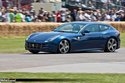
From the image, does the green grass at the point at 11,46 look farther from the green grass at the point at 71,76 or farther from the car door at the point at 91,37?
the green grass at the point at 71,76

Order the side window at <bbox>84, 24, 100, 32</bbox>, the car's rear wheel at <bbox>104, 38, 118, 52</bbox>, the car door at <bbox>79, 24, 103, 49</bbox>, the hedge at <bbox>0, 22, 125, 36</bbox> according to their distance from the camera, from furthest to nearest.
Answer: the hedge at <bbox>0, 22, 125, 36</bbox> < the car's rear wheel at <bbox>104, 38, 118, 52</bbox> < the side window at <bbox>84, 24, 100, 32</bbox> < the car door at <bbox>79, 24, 103, 49</bbox>

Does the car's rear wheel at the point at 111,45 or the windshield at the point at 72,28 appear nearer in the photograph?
the windshield at the point at 72,28

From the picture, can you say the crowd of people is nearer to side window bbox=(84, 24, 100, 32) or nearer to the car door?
side window bbox=(84, 24, 100, 32)

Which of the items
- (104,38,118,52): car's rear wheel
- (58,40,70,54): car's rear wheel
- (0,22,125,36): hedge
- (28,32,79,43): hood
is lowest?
(0,22,125,36): hedge

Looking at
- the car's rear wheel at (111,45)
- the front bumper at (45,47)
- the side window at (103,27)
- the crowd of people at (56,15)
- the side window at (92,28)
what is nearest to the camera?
the front bumper at (45,47)

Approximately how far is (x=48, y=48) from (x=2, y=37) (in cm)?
1046

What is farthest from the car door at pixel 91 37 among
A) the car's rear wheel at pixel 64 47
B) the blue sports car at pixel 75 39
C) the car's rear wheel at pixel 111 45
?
the car's rear wheel at pixel 64 47

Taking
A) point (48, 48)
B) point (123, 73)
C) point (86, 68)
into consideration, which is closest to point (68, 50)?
point (48, 48)

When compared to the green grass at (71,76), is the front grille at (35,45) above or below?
below

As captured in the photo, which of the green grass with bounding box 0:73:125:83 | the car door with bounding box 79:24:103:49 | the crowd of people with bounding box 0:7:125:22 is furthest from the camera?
the crowd of people with bounding box 0:7:125:22

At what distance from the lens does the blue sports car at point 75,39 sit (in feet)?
66.7

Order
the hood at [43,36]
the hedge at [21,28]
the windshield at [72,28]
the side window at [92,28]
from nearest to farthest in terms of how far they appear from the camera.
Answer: the hood at [43,36] < the windshield at [72,28] < the side window at [92,28] < the hedge at [21,28]

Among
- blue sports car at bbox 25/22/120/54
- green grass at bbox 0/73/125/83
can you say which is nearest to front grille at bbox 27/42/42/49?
blue sports car at bbox 25/22/120/54

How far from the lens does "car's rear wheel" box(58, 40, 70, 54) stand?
2045 centimetres
